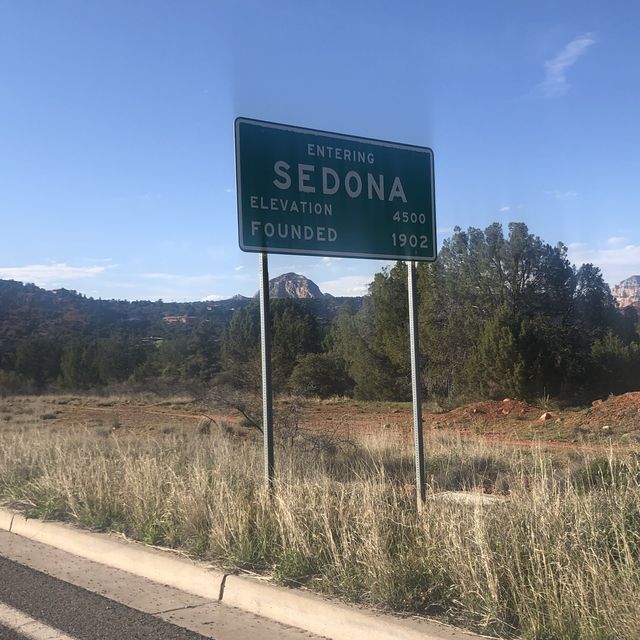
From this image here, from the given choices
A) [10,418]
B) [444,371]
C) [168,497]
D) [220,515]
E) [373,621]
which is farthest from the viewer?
[444,371]

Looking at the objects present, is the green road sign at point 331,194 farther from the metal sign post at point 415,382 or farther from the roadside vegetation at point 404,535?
the roadside vegetation at point 404,535

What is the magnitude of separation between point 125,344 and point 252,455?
48214 millimetres

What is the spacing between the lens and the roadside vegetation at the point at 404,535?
407 cm

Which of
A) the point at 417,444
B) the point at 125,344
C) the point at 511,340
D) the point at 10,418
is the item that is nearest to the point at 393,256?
the point at 417,444

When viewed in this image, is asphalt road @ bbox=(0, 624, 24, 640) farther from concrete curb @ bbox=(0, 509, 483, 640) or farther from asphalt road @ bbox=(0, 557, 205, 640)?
concrete curb @ bbox=(0, 509, 483, 640)

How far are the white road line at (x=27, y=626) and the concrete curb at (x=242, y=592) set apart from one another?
108 cm

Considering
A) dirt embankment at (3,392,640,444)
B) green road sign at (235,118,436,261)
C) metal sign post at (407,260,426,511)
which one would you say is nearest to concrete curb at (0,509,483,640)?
metal sign post at (407,260,426,511)

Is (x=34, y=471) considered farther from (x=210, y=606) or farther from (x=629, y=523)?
(x=629, y=523)

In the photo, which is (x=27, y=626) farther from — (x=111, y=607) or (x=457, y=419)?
(x=457, y=419)

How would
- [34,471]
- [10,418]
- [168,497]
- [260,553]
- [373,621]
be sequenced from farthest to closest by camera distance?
[10,418]
[34,471]
[168,497]
[260,553]
[373,621]

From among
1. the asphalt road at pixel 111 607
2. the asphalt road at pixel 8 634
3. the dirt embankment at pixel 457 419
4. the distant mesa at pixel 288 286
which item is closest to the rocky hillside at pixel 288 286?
the distant mesa at pixel 288 286

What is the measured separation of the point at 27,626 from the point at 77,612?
364 mm

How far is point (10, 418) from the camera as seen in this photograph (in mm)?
Answer: 28047

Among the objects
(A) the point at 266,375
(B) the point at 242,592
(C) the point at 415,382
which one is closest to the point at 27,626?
(B) the point at 242,592
